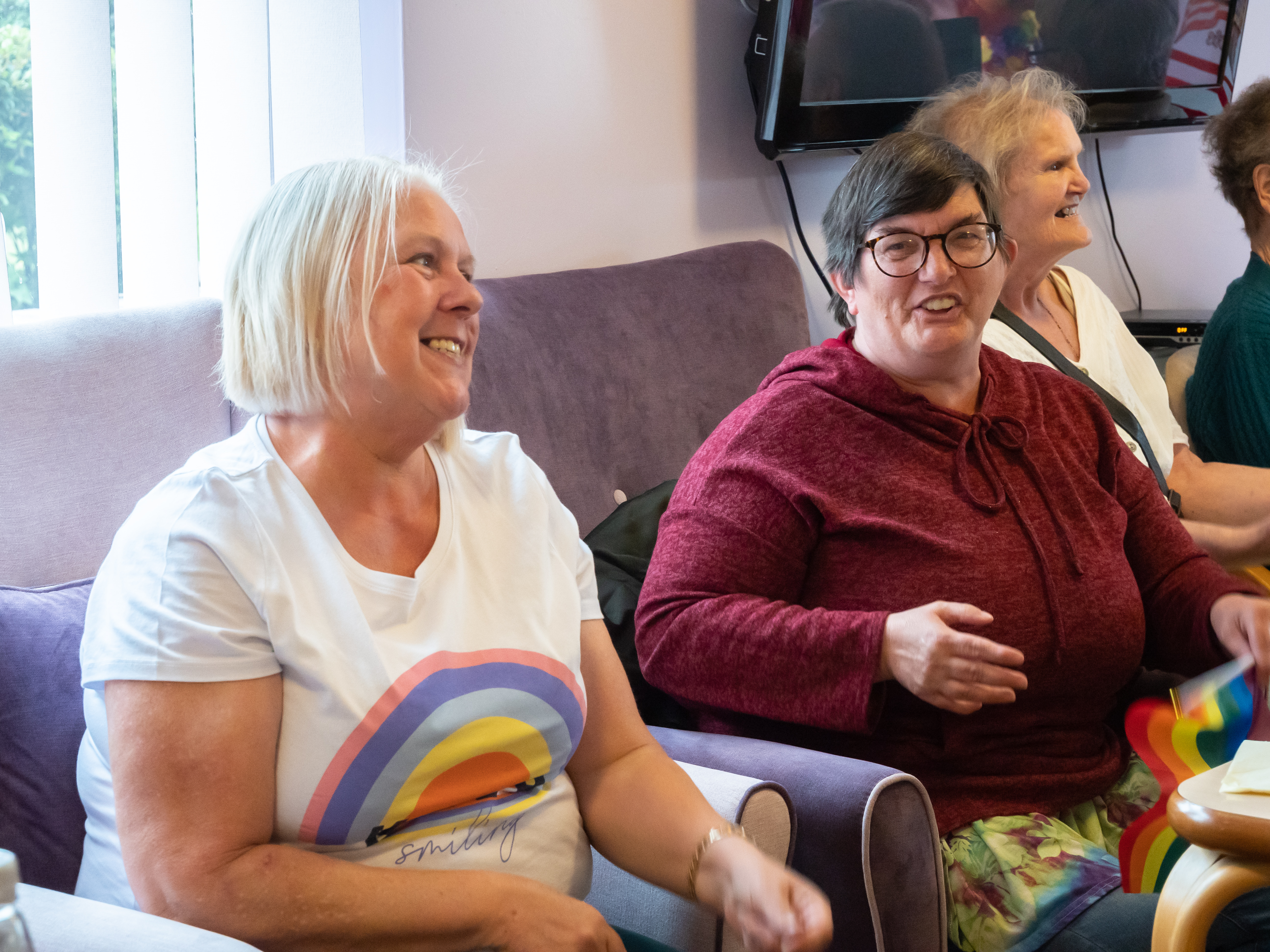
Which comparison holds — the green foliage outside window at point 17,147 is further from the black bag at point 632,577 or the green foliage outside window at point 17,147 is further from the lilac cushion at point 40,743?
the black bag at point 632,577

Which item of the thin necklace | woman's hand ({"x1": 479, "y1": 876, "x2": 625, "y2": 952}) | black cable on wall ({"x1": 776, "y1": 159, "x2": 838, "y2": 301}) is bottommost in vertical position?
woman's hand ({"x1": 479, "y1": 876, "x2": 625, "y2": 952})

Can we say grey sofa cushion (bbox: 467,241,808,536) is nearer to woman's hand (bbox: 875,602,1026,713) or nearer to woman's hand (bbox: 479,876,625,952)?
woman's hand (bbox: 875,602,1026,713)

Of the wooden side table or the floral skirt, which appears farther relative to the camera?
the floral skirt

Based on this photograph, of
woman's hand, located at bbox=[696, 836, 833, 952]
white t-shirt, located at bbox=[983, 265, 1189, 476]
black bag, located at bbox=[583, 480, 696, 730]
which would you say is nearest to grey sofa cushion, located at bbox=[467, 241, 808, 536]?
black bag, located at bbox=[583, 480, 696, 730]

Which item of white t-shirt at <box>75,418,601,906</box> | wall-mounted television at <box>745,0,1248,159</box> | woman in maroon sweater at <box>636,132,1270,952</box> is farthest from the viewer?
wall-mounted television at <box>745,0,1248,159</box>

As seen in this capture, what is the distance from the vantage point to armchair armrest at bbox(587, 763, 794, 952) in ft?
3.84

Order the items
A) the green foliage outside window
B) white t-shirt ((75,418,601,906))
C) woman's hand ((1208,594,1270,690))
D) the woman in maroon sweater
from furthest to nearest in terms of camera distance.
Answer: the green foliage outside window < woman's hand ((1208,594,1270,690)) < the woman in maroon sweater < white t-shirt ((75,418,601,906))

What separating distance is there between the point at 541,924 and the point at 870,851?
374mm

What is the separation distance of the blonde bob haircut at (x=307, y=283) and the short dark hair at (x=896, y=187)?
0.67 metres

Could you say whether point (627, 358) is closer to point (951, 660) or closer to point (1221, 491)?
point (951, 660)

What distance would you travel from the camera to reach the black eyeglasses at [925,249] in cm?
151

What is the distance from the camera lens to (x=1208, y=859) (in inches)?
40.1

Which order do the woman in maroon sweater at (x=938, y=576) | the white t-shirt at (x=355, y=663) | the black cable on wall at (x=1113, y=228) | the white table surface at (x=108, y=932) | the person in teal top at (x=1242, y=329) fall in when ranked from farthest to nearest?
1. the black cable on wall at (x=1113, y=228)
2. the person in teal top at (x=1242, y=329)
3. the woman in maroon sweater at (x=938, y=576)
4. the white t-shirt at (x=355, y=663)
5. the white table surface at (x=108, y=932)

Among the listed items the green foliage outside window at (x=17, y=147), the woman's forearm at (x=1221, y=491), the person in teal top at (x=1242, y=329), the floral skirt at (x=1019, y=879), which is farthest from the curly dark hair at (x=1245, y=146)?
the green foliage outside window at (x=17, y=147)
